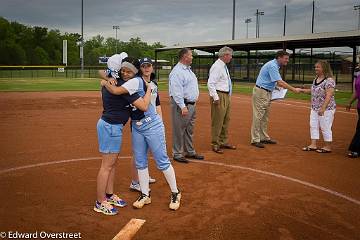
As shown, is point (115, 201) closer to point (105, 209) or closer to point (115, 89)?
point (105, 209)

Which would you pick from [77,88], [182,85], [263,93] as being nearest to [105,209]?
[182,85]

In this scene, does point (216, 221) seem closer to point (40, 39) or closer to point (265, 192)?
point (265, 192)

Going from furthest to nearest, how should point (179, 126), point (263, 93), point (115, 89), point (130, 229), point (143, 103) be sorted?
point (263, 93), point (179, 126), point (143, 103), point (115, 89), point (130, 229)

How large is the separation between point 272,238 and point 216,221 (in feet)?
2.25

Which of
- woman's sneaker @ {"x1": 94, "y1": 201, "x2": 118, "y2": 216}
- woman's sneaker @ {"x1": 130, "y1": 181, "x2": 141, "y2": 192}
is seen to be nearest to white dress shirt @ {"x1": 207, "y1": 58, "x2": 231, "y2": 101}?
woman's sneaker @ {"x1": 130, "y1": 181, "x2": 141, "y2": 192}

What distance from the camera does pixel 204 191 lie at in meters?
5.53

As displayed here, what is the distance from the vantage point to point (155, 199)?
525 centimetres

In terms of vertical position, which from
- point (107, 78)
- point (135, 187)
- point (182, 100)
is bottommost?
point (135, 187)

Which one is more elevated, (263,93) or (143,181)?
(263,93)

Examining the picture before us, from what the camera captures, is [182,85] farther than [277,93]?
No

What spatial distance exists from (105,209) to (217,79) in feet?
13.3

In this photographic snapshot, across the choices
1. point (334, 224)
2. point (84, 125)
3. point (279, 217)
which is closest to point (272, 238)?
point (279, 217)

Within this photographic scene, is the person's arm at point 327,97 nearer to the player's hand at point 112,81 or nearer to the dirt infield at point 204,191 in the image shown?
the dirt infield at point 204,191

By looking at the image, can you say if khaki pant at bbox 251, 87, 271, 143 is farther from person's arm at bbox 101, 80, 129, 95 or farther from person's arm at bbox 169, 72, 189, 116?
person's arm at bbox 101, 80, 129, 95
